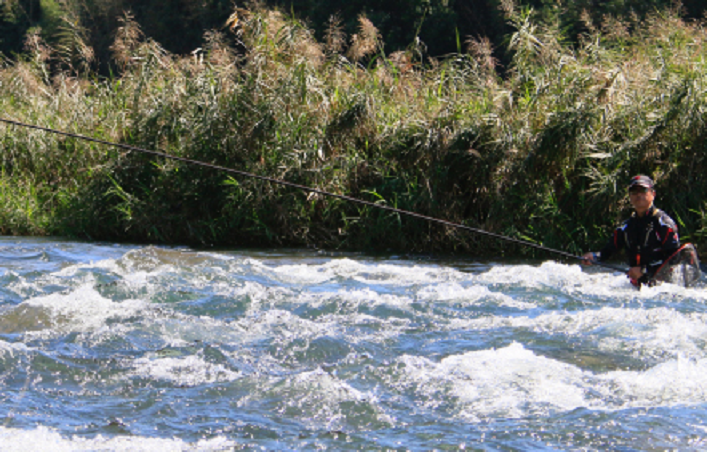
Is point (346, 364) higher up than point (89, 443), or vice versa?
point (346, 364)

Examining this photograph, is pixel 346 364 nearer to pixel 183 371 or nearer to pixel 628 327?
pixel 183 371

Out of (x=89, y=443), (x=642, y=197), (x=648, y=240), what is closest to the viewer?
(x=89, y=443)

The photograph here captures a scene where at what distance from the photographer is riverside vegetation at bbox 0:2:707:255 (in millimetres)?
9523

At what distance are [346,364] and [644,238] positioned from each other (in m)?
3.59

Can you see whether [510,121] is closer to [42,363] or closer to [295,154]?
[295,154]

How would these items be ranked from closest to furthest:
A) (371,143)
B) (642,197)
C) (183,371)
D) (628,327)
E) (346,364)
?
A: (183,371) < (346,364) < (628,327) < (642,197) < (371,143)

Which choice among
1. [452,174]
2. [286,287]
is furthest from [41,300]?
[452,174]

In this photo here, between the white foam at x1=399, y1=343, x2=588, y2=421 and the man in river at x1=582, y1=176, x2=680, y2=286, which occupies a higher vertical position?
the man in river at x1=582, y1=176, x2=680, y2=286

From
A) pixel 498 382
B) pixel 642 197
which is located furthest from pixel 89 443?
Answer: pixel 642 197

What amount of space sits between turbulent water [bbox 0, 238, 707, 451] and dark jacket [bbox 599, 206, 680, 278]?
35cm

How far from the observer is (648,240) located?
6.97 meters

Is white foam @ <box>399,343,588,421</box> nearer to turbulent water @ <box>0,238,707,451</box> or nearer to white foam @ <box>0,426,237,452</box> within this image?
turbulent water @ <box>0,238,707,451</box>

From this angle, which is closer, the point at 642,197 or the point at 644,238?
the point at 642,197

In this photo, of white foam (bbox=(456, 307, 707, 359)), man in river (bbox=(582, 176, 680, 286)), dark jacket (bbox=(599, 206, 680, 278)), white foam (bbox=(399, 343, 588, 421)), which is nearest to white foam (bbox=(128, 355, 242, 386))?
white foam (bbox=(399, 343, 588, 421))
